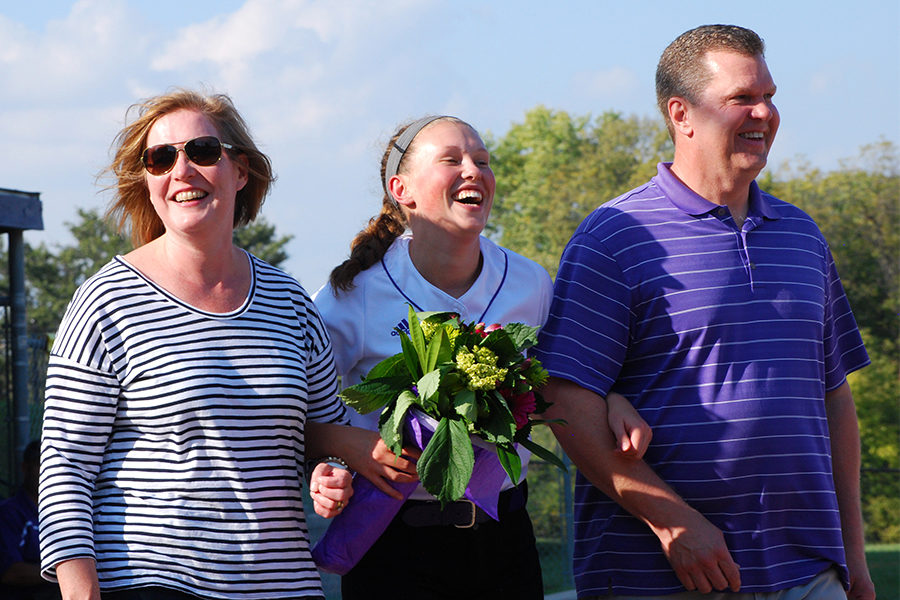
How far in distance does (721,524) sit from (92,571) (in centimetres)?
185

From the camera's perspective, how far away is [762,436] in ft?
11.0

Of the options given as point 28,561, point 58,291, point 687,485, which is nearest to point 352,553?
point 687,485

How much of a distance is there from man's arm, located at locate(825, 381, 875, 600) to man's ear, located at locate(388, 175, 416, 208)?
165cm

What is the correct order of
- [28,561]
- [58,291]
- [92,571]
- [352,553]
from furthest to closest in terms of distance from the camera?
[58,291] → [28,561] → [352,553] → [92,571]

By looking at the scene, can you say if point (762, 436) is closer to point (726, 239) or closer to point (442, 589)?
point (726, 239)

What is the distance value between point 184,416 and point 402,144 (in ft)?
4.33

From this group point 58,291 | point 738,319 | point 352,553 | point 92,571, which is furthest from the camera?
point 58,291

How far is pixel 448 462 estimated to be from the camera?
2797mm

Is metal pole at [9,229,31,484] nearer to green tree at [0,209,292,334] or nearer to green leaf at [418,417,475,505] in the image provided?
green leaf at [418,417,475,505]

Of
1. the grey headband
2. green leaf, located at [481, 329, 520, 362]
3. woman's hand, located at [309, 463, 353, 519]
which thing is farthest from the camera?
the grey headband

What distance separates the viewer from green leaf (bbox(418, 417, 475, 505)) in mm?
2777

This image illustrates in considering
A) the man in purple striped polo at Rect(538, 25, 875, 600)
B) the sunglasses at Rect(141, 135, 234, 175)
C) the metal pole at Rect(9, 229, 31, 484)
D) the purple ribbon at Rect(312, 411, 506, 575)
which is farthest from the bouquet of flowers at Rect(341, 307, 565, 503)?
the metal pole at Rect(9, 229, 31, 484)

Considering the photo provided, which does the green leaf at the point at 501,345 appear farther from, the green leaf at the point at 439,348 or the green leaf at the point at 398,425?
the green leaf at the point at 398,425

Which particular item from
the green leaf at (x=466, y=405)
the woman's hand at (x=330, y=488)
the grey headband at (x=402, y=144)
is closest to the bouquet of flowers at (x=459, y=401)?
the green leaf at (x=466, y=405)
